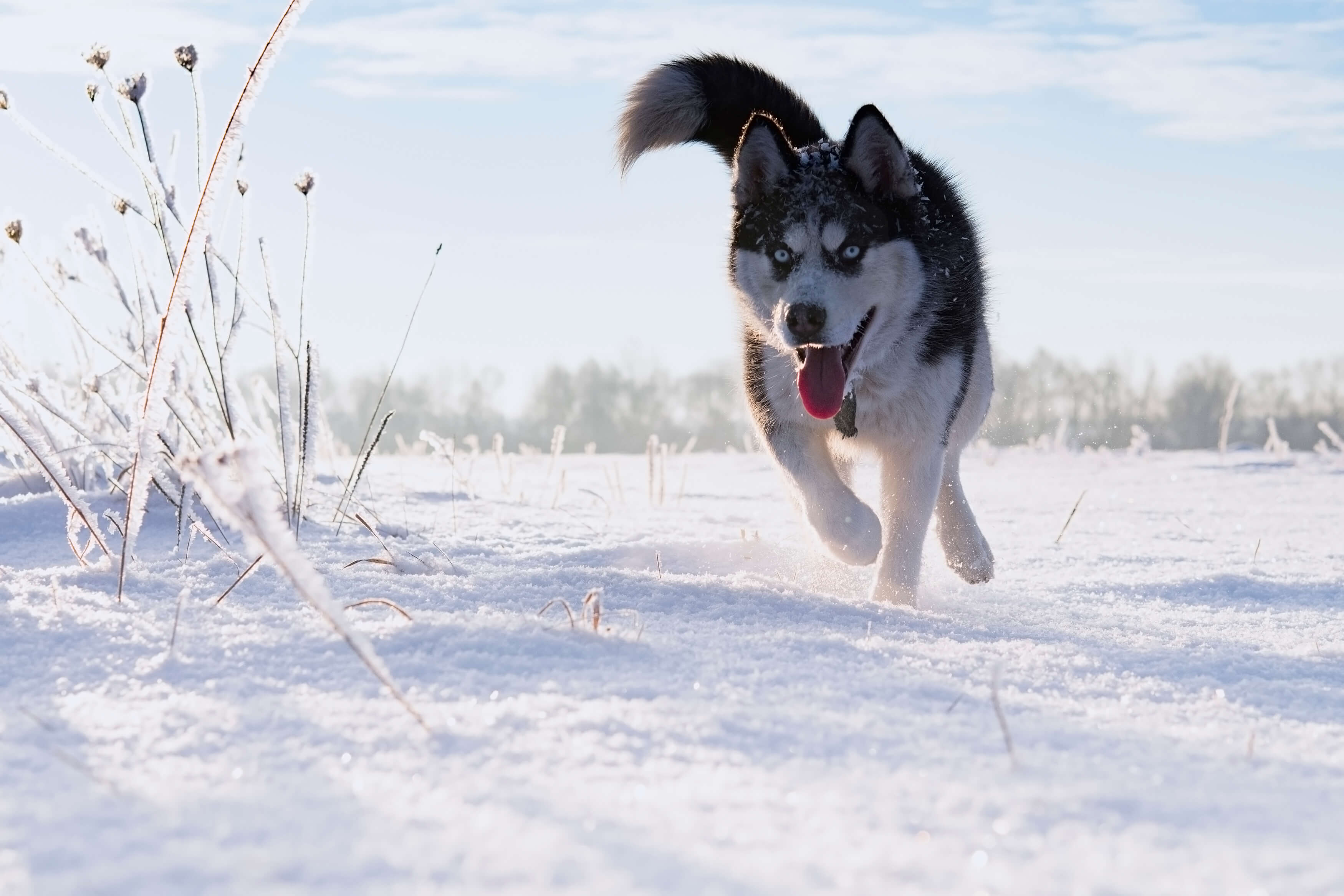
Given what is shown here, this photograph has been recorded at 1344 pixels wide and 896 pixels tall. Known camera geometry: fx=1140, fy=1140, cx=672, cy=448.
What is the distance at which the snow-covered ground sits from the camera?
903 millimetres

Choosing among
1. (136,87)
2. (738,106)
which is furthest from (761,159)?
(136,87)

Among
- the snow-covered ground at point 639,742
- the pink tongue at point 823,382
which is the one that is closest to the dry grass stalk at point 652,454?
the pink tongue at point 823,382

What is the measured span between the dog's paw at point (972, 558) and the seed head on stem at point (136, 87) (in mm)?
2477

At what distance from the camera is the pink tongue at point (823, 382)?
9.59 feet

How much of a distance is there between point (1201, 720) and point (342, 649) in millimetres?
1106

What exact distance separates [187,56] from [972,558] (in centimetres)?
247

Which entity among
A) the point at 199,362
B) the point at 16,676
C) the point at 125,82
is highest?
the point at 125,82

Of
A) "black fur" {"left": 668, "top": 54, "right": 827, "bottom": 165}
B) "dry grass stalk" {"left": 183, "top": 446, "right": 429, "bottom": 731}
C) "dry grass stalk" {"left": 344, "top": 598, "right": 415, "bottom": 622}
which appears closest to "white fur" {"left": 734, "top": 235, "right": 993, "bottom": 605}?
"black fur" {"left": 668, "top": 54, "right": 827, "bottom": 165}

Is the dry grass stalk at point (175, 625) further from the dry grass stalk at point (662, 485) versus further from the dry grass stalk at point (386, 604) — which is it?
the dry grass stalk at point (662, 485)

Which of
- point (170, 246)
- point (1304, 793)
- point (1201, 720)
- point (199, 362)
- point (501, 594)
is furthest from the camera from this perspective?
point (199, 362)

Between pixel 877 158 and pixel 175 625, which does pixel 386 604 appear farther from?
pixel 877 158

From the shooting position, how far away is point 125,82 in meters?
2.40

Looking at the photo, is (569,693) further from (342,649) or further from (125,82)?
(125,82)

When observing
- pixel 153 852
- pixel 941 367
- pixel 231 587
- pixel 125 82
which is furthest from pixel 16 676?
pixel 941 367
